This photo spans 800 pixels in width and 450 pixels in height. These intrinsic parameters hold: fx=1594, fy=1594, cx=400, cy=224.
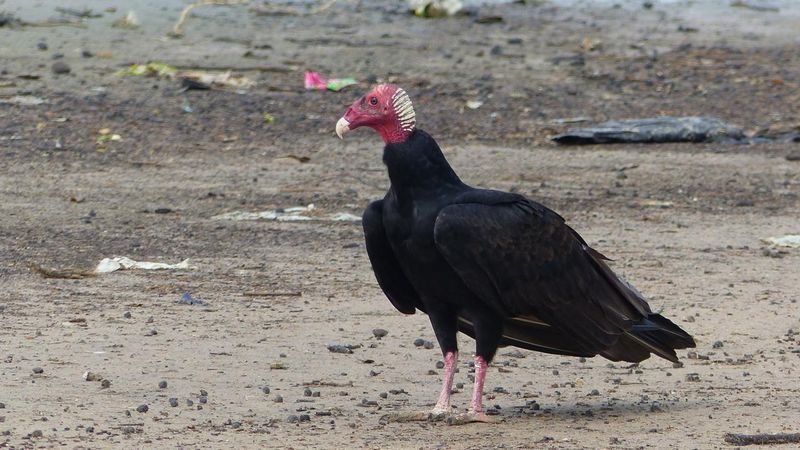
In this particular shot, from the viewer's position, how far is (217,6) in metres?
15.4

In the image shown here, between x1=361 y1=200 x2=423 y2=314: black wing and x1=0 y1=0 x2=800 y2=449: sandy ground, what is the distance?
37 centimetres

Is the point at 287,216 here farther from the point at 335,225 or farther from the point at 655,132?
the point at 655,132

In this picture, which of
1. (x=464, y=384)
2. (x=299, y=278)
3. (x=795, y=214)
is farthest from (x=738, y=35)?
(x=464, y=384)

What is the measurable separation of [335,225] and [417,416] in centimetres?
338

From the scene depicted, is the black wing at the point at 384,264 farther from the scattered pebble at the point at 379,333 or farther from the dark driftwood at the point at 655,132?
the dark driftwood at the point at 655,132

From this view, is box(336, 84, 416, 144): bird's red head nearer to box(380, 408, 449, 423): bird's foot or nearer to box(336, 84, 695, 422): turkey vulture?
box(336, 84, 695, 422): turkey vulture

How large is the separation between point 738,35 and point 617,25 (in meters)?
1.26

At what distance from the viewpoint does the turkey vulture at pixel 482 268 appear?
16.4ft

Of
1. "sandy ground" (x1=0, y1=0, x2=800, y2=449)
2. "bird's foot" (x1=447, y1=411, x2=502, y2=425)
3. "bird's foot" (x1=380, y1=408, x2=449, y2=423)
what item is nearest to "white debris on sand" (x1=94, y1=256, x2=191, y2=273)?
"sandy ground" (x1=0, y1=0, x2=800, y2=449)

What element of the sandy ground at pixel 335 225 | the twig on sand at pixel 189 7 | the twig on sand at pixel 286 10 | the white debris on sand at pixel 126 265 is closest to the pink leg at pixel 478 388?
the sandy ground at pixel 335 225

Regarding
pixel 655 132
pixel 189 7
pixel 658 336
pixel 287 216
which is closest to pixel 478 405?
pixel 658 336

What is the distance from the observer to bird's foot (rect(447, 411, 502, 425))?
5191 millimetres

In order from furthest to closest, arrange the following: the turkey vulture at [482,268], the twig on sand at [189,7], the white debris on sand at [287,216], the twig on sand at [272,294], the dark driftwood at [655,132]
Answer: the twig on sand at [189,7]
the dark driftwood at [655,132]
the white debris on sand at [287,216]
the twig on sand at [272,294]
the turkey vulture at [482,268]

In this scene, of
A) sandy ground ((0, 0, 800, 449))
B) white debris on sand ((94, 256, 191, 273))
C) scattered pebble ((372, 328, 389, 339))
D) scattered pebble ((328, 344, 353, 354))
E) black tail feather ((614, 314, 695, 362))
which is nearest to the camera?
sandy ground ((0, 0, 800, 449))
